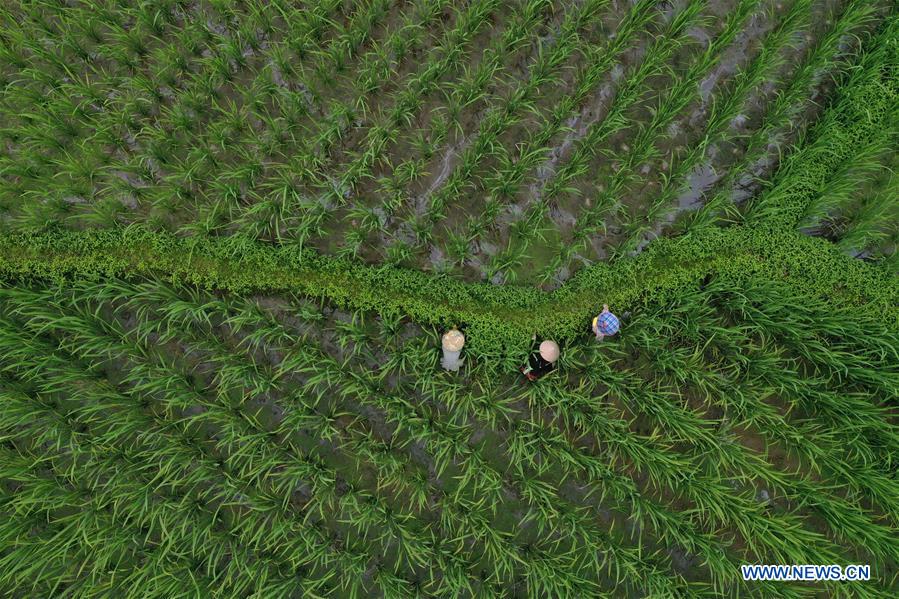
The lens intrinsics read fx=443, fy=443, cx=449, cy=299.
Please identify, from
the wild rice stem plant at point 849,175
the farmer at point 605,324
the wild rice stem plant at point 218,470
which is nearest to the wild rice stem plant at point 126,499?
the wild rice stem plant at point 218,470

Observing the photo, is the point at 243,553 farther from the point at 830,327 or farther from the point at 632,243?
the point at 830,327

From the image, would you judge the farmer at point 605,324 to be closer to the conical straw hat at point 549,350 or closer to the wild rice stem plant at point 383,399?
the conical straw hat at point 549,350

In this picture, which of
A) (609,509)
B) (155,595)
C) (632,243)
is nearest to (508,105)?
(632,243)

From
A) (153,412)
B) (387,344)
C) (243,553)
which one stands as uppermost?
(387,344)

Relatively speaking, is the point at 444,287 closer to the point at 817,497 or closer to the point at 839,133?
the point at 817,497

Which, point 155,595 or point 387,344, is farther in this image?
point 387,344

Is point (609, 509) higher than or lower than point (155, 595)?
higher

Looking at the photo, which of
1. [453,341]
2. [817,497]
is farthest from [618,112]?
[817,497]
